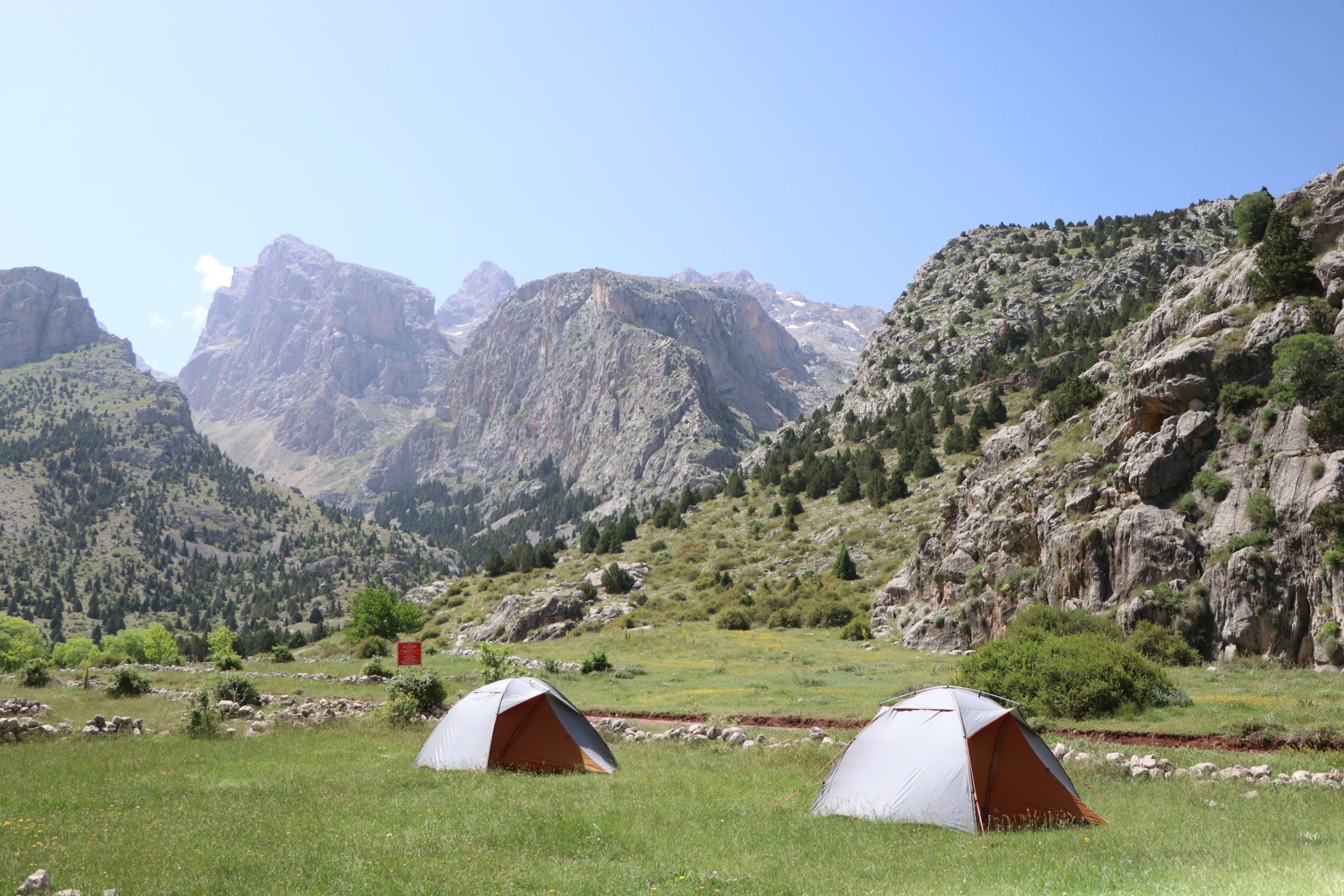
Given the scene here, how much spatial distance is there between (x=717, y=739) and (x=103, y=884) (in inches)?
616

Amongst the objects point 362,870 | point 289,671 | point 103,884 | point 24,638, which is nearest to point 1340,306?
point 362,870

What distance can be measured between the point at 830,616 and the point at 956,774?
159ft

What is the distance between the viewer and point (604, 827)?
13.3 meters

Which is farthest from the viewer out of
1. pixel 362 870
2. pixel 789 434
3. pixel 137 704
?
pixel 789 434

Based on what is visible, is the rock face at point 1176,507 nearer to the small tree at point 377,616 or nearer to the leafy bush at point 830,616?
the leafy bush at point 830,616

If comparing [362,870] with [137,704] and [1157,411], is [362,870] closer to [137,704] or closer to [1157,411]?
[137,704]

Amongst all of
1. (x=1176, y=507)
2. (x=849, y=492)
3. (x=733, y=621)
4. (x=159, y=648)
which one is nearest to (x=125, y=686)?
(x=733, y=621)

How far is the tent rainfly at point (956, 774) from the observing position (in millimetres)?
13578

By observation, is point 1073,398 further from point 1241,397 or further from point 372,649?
point 372,649

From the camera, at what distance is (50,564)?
187750 mm

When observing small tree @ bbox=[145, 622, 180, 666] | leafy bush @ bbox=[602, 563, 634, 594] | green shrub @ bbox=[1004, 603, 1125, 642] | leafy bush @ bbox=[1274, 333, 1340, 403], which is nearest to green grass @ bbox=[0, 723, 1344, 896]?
green shrub @ bbox=[1004, 603, 1125, 642]

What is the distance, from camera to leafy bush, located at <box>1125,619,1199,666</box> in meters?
32.1

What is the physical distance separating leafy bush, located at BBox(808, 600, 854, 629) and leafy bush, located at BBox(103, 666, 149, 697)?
143ft

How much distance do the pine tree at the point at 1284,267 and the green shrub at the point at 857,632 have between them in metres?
29.2
